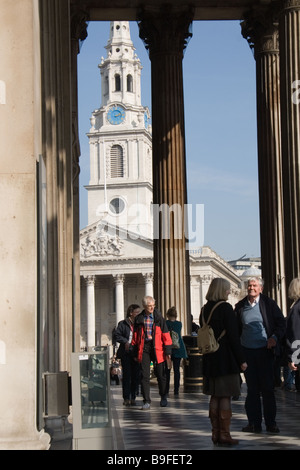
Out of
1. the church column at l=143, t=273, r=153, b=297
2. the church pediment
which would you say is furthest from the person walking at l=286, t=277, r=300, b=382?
the church pediment

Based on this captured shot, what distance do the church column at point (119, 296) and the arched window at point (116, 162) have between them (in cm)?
2478

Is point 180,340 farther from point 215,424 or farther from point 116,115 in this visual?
point 116,115

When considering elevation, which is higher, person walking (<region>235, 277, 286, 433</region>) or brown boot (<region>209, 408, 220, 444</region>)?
person walking (<region>235, 277, 286, 433</region>)

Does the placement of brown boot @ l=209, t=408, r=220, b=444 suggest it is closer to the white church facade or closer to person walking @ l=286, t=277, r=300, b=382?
person walking @ l=286, t=277, r=300, b=382

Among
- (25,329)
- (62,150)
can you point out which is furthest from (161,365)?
(25,329)

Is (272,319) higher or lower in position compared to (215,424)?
higher

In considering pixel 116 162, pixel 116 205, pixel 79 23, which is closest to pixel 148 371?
pixel 79 23

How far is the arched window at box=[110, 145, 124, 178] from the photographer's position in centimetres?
15812

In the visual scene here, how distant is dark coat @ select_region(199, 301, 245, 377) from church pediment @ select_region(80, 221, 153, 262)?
409 ft

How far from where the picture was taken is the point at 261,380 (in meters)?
13.3

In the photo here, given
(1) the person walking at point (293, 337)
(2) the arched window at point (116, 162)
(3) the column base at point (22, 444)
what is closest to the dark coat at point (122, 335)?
(1) the person walking at point (293, 337)

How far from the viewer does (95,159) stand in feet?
517

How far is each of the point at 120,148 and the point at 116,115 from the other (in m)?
5.01

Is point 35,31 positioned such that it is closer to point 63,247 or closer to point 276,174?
point 63,247
